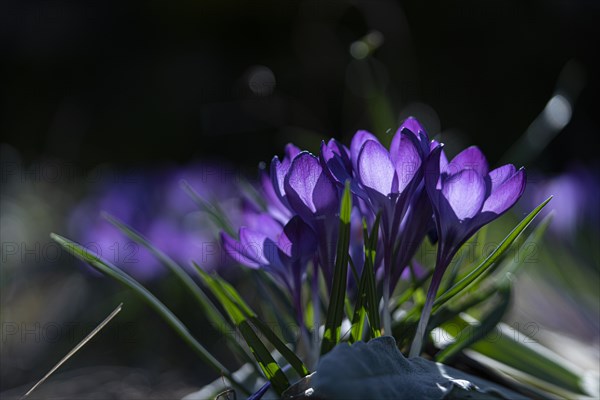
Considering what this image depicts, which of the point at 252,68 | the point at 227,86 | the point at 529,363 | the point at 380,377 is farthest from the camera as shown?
the point at 227,86

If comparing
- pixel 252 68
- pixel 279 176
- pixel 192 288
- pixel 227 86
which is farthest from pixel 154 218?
pixel 227 86

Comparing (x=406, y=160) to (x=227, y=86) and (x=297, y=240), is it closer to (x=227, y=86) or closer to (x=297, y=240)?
(x=297, y=240)

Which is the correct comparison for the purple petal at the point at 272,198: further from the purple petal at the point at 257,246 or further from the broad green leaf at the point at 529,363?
the broad green leaf at the point at 529,363

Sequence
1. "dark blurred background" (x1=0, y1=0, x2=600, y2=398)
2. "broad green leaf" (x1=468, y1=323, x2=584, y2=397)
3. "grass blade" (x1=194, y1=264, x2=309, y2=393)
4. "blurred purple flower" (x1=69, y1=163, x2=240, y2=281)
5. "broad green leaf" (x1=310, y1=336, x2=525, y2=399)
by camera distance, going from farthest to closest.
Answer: "dark blurred background" (x1=0, y1=0, x2=600, y2=398), "blurred purple flower" (x1=69, y1=163, x2=240, y2=281), "broad green leaf" (x1=468, y1=323, x2=584, y2=397), "grass blade" (x1=194, y1=264, x2=309, y2=393), "broad green leaf" (x1=310, y1=336, x2=525, y2=399)

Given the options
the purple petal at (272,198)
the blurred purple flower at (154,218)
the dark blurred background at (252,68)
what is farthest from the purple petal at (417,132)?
the dark blurred background at (252,68)

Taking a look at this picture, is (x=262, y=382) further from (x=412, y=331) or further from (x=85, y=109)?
(x=85, y=109)

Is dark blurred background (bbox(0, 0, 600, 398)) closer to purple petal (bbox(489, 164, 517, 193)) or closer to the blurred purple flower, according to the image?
the blurred purple flower

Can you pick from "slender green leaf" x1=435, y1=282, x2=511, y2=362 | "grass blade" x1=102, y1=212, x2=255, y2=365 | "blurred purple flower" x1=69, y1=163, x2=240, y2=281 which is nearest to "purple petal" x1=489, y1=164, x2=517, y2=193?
"slender green leaf" x1=435, y1=282, x2=511, y2=362
